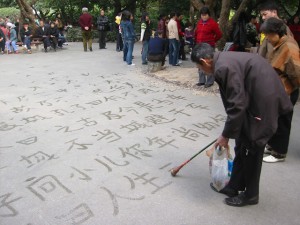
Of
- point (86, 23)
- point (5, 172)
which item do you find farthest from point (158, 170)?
point (86, 23)

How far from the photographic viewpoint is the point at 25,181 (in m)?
3.50

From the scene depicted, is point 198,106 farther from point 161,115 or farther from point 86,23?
point 86,23

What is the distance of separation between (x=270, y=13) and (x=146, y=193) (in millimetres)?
2629

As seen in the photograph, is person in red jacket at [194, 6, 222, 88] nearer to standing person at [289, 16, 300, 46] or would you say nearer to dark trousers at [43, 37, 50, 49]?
standing person at [289, 16, 300, 46]

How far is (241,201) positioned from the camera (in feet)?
9.78

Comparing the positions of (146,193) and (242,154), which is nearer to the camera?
(242,154)

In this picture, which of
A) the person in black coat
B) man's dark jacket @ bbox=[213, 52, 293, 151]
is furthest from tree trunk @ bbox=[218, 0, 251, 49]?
the person in black coat

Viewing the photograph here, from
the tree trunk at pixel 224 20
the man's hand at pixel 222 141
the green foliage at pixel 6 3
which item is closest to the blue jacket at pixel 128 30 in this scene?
the tree trunk at pixel 224 20

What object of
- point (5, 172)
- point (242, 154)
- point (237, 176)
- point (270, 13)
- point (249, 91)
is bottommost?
point (5, 172)

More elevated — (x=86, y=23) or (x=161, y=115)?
(x=86, y=23)

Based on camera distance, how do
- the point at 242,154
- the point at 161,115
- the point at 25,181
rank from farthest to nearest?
the point at 161,115, the point at 25,181, the point at 242,154

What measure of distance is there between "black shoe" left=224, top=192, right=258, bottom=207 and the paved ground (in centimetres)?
5

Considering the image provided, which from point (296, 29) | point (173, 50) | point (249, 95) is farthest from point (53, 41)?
point (249, 95)

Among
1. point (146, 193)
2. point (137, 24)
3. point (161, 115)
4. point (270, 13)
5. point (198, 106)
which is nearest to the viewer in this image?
point (146, 193)
